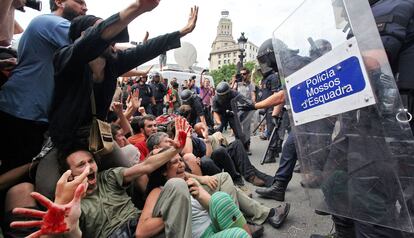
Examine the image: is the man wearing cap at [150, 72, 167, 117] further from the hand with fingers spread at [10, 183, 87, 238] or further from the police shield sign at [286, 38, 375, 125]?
the hand with fingers spread at [10, 183, 87, 238]

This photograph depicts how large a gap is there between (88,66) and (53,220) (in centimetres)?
100

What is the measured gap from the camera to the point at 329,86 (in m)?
1.51

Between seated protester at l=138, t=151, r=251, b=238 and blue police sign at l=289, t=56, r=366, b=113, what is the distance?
33.8 inches

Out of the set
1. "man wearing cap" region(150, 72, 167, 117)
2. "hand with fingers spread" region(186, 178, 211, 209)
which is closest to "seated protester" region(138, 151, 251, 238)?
"hand with fingers spread" region(186, 178, 211, 209)

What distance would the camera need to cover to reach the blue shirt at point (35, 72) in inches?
79.0

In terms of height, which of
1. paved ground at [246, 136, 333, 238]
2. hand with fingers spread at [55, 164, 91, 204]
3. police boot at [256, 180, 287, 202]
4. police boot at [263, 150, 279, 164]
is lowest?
paved ground at [246, 136, 333, 238]

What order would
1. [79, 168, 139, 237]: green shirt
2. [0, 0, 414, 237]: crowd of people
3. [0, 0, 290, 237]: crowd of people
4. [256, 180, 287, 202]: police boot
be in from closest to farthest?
[0, 0, 414, 237]: crowd of people < [0, 0, 290, 237]: crowd of people < [79, 168, 139, 237]: green shirt < [256, 180, 287, 202]: police boot

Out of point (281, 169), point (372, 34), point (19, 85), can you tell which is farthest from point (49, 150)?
point (281, 169)

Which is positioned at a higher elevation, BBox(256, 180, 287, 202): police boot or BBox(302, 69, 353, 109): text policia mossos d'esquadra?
BBox(302, 69, 353, 109): text policia mossos d'esquadra

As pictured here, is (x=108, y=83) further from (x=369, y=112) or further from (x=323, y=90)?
(x=369, y=112)

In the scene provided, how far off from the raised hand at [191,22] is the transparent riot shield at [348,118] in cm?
88

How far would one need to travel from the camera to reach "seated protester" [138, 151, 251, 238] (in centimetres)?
197

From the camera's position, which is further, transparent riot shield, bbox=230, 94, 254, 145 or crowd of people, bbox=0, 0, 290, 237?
transparent riot shield, bbox=230, 94, 254, 145

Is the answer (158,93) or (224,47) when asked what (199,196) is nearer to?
(158,93)
